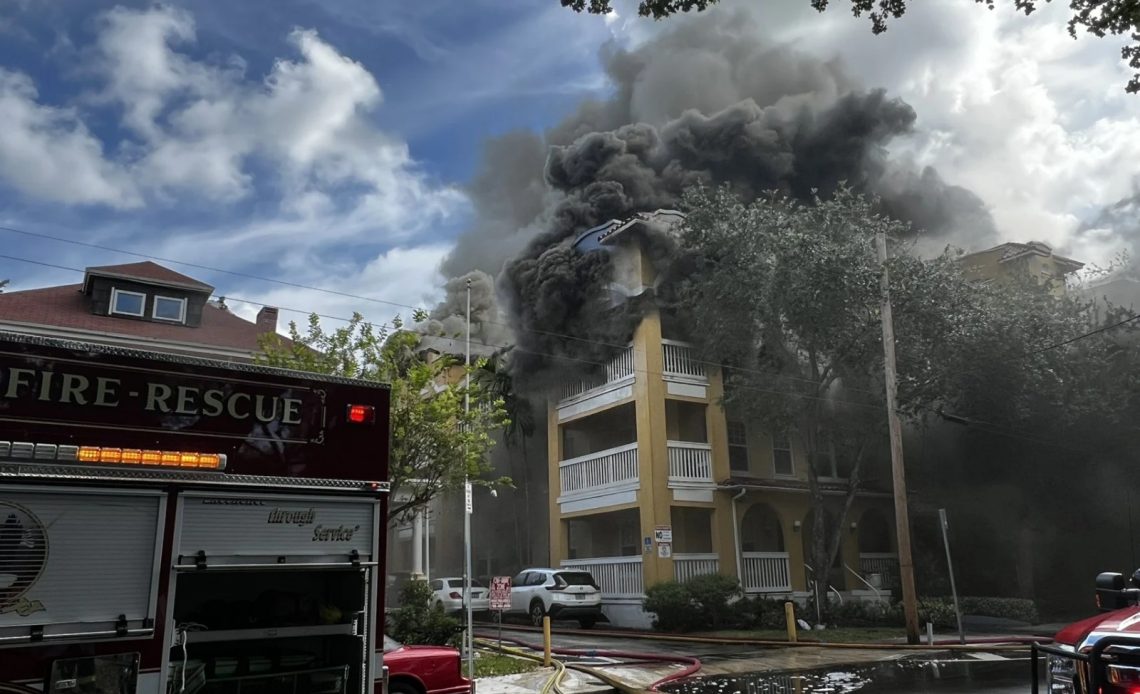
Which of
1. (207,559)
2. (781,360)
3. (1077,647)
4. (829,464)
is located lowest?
(1077,647)

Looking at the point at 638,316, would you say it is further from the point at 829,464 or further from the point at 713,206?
the point at 829,464

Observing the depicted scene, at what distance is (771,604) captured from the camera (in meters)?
19.8

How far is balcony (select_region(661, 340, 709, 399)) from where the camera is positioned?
2223cm

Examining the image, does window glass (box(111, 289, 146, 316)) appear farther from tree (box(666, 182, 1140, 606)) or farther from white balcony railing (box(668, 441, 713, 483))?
white balcony railing (box(668, 441, 713, 483))

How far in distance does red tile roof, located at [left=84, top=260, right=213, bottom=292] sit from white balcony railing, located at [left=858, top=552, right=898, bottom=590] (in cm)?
2150

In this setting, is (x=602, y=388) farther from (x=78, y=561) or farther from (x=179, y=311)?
(x=78, y=561)

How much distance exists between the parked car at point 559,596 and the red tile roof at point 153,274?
42.9 feet

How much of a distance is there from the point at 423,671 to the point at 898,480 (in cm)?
1235

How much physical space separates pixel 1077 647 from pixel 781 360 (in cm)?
1864

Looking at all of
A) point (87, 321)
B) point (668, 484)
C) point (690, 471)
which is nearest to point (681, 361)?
point (690, 471)

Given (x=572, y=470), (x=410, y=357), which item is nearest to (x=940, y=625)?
(x=572, y=470)

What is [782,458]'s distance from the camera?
24.8m

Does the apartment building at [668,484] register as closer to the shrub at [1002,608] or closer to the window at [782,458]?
the window at [782,458]

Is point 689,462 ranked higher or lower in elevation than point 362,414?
higher
